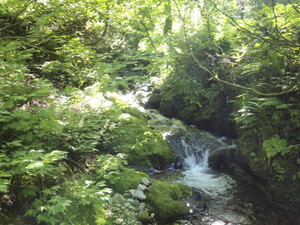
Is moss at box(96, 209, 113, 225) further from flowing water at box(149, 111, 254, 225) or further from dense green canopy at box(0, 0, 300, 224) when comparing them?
flowing water at box(149, 111, 254, 225)

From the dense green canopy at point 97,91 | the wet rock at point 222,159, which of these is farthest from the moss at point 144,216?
the wet rock at point 222,159

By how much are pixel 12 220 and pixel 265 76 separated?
6774mm

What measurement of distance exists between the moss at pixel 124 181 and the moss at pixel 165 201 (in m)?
0.37

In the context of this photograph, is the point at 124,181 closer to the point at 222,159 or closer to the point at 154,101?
the point at 222,159

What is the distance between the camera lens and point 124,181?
4.94m

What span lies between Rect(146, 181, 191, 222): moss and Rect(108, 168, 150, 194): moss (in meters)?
0.37

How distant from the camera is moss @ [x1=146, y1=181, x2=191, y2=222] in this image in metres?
4.68

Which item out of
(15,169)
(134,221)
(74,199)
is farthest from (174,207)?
(15,169)

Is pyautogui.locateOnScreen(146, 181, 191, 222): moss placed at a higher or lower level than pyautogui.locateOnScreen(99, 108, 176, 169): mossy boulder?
lower

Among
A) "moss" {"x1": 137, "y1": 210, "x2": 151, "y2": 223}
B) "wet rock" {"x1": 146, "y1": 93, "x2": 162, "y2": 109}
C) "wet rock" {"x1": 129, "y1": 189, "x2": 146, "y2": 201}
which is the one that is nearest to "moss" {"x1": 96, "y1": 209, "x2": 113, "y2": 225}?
"moss" {"x1": 137, "y1": 210, "x2": 151, "y2": 223}

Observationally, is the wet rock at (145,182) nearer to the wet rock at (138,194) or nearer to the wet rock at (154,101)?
the wet rock at (138,194)

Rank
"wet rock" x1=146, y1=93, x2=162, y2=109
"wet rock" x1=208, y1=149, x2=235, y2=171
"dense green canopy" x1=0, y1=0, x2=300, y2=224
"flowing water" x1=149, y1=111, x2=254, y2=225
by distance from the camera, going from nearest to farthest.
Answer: "dense green canopy" x1=0, y1=0, x2=300, y2=224
"flowing water" x1=149, y1=111, x2=254, y2=225
"wet rock" x1=208, y1=149, x2=235, y2=171
"wet rock" x1=146, y1=93, x2=162, y2=109

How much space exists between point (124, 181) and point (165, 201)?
3.20ft

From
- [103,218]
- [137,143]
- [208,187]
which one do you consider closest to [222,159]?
[208,187]
